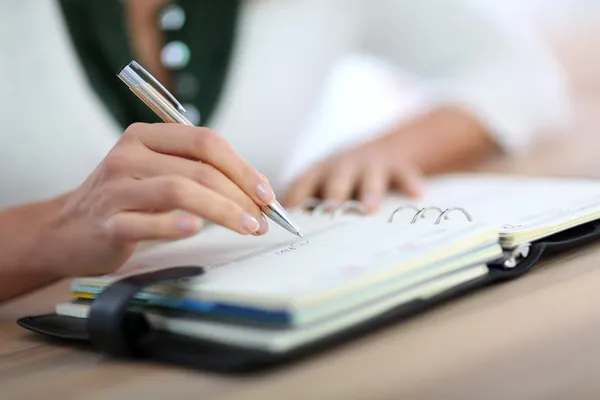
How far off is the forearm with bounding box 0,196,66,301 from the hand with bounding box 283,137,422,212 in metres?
0.29

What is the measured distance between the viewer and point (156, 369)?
1.38 ft

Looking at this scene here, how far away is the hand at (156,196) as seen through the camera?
491 mm

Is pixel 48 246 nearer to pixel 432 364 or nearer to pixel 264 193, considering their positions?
pixel 264 193

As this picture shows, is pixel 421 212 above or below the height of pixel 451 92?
below

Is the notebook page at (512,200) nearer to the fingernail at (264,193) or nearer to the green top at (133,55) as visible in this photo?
the fingernail at (264,193)

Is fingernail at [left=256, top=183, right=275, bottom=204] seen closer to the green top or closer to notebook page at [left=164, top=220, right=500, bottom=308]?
notebook page at [left=164, top=220, right=500, bottom=308]

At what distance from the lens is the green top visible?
983mm

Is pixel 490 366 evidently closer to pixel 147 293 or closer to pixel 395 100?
pixel 147 293

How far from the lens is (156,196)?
0.49m

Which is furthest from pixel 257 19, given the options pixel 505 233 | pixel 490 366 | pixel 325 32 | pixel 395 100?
pixel 490 366

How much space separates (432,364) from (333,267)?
79mm

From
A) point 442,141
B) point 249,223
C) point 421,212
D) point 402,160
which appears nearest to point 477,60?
point 442,141

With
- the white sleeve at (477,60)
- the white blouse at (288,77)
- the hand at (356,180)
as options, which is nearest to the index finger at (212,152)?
the hand at (356,180)

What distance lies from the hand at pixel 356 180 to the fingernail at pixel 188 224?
11.0 inches
